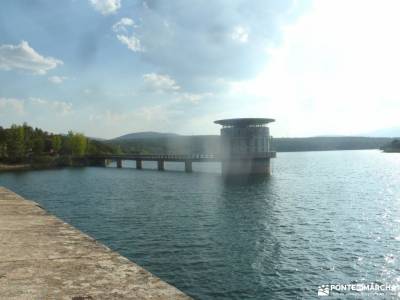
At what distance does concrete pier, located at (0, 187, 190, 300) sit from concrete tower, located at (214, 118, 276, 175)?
95750 mm

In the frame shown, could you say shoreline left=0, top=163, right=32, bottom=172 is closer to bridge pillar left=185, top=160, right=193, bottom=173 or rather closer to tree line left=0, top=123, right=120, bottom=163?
tree line left=0, top=123, right=120, bottom=163

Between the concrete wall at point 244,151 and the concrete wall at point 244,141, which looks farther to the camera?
the concrete wall at point 244,141

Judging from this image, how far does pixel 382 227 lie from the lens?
117 ft

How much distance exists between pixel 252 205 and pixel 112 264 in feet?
141

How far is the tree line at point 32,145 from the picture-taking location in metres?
152

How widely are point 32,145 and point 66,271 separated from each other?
174962 mm

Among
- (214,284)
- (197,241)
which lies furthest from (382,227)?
(214,284)

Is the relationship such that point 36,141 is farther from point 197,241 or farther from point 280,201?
point 197,241

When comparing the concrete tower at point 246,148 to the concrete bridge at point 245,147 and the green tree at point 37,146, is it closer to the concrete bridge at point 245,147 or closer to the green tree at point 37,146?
the concrete bridge at point 245,147

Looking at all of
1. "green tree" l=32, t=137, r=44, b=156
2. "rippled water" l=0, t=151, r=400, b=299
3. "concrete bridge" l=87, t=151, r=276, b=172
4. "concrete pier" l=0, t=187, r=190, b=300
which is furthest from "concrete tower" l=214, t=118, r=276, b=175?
"green tree" l=32, t=137, r=44, b=156

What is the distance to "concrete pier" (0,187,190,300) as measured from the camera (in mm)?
6203

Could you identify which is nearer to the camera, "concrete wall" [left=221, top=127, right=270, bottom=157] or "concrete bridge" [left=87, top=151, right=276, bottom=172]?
"concrete bridge" [left=87, top=151, right=276, bottom=172]

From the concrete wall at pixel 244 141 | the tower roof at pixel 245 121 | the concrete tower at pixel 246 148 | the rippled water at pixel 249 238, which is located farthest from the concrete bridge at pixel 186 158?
the rippled water at pixel 249 238

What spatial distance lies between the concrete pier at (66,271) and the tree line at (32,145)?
160 metres
